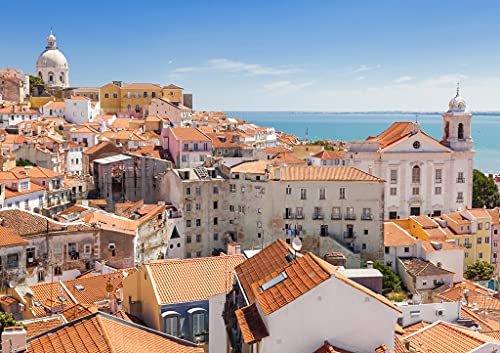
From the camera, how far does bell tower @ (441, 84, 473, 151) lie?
54.3m

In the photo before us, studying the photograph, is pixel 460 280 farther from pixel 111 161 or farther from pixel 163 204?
pixel 111 161

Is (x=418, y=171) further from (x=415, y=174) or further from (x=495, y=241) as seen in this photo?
(x=495, y=241)

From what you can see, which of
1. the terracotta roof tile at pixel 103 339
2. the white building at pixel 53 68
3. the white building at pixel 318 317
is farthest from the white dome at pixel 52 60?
the white building at pixel 318 317

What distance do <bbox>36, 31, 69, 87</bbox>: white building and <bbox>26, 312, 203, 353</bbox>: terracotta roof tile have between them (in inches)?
3372

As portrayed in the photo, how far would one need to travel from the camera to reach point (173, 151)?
46.5 metres

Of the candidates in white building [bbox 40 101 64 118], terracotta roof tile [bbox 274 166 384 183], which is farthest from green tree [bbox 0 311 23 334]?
white building [bbox 40 101 64 118]

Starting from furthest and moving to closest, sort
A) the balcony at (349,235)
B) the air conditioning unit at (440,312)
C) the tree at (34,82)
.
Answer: the tree at (34,82) → the balcony at (349,235) → the air conditioning unit at (440,312)

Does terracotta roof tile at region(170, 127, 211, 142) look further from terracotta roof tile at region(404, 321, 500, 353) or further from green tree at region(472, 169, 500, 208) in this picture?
terracotta roof tile at region(404, 321, 500, 353)

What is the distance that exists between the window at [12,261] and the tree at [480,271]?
28701 mm

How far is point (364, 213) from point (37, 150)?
27.9 metres

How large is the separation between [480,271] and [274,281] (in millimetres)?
31801

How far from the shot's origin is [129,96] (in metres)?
80.6

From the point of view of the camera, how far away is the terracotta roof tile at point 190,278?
14734 mm

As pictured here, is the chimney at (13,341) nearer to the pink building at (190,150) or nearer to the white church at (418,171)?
the pink building at (190,150)
